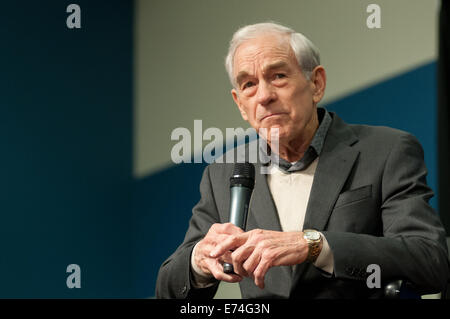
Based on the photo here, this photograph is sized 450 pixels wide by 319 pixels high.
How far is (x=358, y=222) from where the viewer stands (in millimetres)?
1790

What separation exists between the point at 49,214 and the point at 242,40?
1.94m

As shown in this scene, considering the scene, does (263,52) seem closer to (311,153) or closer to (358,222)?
(311,153)

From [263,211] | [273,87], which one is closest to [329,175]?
[263,211]

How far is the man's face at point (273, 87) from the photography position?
194cm

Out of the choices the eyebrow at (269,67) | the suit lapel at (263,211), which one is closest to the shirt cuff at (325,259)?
the suit lapel at (263,211)

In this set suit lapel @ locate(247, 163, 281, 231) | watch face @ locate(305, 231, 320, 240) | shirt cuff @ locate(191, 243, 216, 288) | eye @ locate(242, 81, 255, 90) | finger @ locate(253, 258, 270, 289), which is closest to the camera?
finger @ locate(253, 258, 270, 289)

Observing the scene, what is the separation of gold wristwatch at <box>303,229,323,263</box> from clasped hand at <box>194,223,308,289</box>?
2 centimetres

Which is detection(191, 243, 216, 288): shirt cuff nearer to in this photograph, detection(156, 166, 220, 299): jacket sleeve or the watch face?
detection(156, 166, 220, 299): jacket sleeve

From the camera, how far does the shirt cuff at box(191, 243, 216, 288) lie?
67.9 inches

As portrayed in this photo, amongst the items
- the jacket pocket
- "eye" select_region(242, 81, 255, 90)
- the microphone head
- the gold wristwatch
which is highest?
"eye" select_region(242, 81, 255, 90)

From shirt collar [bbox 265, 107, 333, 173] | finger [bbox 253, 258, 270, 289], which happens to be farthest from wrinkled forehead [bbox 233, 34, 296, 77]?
finger [bbox 253, 258, 270, 289]

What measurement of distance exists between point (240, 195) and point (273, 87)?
0.55 meters

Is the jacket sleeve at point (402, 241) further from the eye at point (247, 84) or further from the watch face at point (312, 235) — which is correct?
the eye at point (247, 84)

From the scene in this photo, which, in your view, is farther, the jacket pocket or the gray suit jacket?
the jacket pocket
